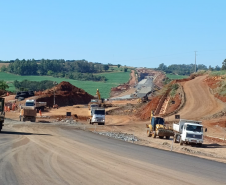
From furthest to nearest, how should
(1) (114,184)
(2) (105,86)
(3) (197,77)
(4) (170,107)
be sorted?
(2) (105,86), (3) (197,77), (4) (170,107), (1) (114,184)

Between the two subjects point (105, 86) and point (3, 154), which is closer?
point (3, 154)

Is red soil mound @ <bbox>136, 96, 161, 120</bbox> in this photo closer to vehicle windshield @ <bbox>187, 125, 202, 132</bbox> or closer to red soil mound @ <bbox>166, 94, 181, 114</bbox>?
red soil mound @ <bbox>166, 94, 181, 114</bbox>

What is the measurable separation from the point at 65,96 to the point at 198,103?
48.1 m

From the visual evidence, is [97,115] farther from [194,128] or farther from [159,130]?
[194,128]

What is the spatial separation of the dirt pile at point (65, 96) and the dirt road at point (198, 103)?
37941mm

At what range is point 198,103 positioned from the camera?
240 feet

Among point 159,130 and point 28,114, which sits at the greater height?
point 159,130

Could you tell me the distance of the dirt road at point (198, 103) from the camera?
6650 cm

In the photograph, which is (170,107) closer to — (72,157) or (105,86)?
(72,157)

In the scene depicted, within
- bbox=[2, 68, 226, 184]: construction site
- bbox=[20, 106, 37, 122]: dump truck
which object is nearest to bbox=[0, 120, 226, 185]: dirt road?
bbox=[2, 68, 226, 184]: construction site

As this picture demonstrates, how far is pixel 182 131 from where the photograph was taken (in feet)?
129

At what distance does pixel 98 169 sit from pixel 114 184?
3.59 metres

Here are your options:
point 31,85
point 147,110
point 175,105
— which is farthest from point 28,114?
point 31,85

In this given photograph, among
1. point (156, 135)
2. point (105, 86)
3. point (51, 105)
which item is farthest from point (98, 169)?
point (105, 86)
